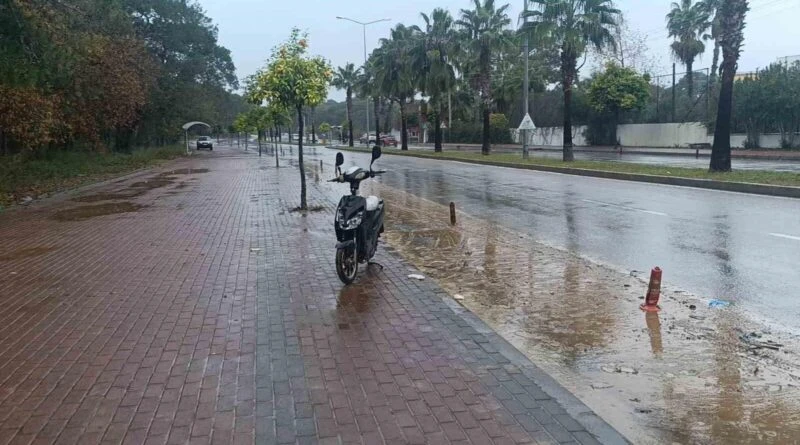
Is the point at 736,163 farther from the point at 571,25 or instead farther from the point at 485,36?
the point at 485,36

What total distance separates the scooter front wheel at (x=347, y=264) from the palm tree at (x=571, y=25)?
78.7ft

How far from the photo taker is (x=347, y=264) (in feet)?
24.0

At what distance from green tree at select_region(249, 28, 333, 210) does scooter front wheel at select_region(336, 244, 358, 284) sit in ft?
22.9

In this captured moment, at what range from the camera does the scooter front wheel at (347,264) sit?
716 centimetres

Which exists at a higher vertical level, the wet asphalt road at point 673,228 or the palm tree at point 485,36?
the palm tree at point 485,36

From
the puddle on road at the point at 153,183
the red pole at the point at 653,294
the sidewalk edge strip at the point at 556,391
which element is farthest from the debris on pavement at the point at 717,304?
the puddle on road at the point at 153,183

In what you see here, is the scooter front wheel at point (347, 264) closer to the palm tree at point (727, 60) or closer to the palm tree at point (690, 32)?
the palm tree at point (727, 60)

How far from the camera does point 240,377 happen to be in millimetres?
4609

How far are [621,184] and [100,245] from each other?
14480 millimetres

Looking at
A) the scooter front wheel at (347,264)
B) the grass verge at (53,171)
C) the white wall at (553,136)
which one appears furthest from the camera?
the white wall at (553,136)

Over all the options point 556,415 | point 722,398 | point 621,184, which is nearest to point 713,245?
point 722,398

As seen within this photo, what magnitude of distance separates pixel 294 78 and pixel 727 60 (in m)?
13.8

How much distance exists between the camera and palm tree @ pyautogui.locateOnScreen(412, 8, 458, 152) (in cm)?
4362

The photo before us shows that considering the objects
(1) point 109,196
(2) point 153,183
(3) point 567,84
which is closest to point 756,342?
(1) point 109,196
